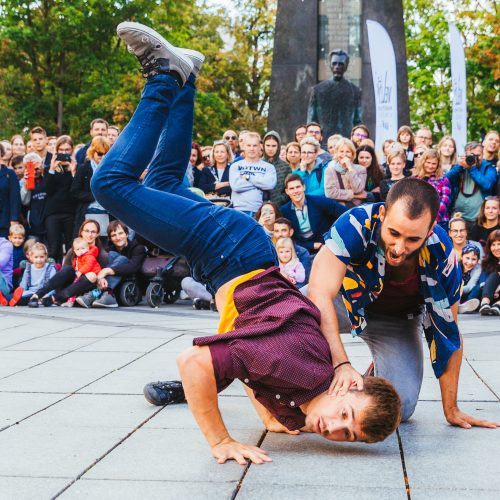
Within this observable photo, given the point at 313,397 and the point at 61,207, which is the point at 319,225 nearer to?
the point at 61,207

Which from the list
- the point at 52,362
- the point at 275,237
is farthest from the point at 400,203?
the point at 275,237

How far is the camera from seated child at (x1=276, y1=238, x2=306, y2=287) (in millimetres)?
9773

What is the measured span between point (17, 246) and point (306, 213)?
4.05 meters

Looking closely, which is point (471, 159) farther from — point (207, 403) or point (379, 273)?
point (207, 403)

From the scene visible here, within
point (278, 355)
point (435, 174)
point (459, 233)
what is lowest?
point (278, 355)

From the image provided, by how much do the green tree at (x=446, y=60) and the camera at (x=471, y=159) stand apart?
20.1m

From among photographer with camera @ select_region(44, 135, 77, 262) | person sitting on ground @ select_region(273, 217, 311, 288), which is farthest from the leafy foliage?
person sitting on ground @ select_region(273, 217, 311, 288)

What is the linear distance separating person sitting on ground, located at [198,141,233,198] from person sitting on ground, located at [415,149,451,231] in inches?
103

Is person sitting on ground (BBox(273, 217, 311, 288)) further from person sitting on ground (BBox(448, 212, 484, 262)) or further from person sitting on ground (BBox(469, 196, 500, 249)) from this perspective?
person sitting on ground (BBox(469, 196, 500, 249))

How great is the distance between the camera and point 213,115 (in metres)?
32.3

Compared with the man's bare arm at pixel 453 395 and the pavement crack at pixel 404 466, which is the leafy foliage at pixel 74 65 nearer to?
the man's bare arm at pixel 453 395

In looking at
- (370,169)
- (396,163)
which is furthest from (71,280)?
(396,163)

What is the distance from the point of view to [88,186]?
11250 mm

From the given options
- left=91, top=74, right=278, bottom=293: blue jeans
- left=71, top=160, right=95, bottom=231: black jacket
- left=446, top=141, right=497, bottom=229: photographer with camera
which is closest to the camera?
left=91, top=74, right=278, bottom=293: blue jeans
